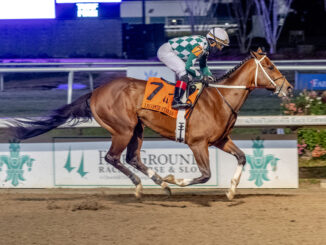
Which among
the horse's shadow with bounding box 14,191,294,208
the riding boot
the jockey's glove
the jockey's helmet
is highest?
the jockey's helmet

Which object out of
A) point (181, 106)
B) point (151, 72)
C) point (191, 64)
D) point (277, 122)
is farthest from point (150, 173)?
point (151, 72)

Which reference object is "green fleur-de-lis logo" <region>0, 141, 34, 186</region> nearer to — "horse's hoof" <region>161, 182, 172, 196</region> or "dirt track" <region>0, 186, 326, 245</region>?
"dirt track" <region>0, 186, 326, 245</region>

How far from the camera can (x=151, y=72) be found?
930cm

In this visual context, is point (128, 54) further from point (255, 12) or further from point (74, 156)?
point (74, 156)

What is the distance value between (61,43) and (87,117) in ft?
58.5

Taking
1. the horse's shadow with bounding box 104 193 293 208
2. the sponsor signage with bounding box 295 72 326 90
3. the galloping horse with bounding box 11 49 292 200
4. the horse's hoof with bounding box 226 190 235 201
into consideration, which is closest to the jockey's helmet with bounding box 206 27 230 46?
the galloping horse with bounding box 11 49 292 200

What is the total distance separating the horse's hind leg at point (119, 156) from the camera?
6.96m

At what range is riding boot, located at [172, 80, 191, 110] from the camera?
263 inches

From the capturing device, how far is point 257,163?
753 cm

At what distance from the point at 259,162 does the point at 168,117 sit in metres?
1.34

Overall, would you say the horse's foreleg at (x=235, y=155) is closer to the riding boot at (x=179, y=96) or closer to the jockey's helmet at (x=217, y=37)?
the riding boot at (x=179, y=96)

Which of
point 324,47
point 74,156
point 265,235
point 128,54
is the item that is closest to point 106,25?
point 128,54

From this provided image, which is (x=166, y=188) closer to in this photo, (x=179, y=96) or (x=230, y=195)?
(x=230, y=195)

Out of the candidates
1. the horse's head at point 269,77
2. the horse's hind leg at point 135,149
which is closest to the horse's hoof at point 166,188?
the horse's hind leg at point 135,149
